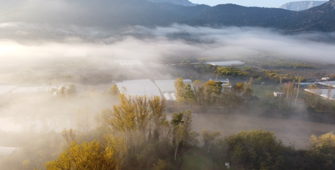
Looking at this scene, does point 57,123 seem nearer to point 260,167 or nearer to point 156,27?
point 260,167

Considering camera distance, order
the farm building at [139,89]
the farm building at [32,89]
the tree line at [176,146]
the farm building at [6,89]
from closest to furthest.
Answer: the tree line at [176,146], the farm building at [6,89], the farm building at [32,89], the farm building at [139,89]

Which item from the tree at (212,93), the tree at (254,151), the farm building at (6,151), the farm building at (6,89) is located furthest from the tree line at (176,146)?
the farm building at (6,89)

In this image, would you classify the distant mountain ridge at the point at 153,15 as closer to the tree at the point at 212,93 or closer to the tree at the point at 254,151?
the tree at the point at 212,93

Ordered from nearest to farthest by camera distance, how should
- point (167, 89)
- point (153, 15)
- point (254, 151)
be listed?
point (254, 151) < point (167, 89) < point (153, 15)

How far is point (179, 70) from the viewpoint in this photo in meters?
33.6

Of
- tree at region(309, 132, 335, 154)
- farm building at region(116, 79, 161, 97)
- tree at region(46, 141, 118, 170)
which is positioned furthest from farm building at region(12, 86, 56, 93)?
tree at region(309, 132, 335, 154)

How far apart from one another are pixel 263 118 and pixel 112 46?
45344 millimetres

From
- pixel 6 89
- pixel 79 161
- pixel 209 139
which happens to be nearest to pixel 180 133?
pixel 209 139

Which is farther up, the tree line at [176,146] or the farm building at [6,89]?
the farm building at [6,89]

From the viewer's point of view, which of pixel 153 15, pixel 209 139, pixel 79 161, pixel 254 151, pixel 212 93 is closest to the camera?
pixel 79 161

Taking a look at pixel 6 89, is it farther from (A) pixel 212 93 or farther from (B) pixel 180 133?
(A) pixel 212 93

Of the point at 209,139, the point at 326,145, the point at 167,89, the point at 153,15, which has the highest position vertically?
the point at 153,15

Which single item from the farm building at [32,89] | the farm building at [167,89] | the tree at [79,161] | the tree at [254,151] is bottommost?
the tree at [254,151]

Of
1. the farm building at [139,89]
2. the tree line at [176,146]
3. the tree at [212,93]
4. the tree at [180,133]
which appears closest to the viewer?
the tree line at [176,146]
